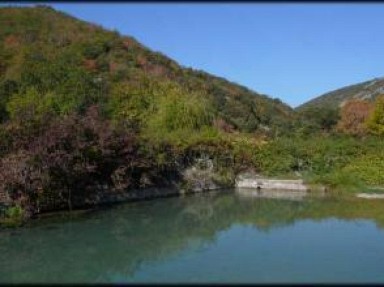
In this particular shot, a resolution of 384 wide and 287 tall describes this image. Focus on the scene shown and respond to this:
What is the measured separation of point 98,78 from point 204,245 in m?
31.6

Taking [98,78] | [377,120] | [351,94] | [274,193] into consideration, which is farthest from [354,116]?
[351,94]

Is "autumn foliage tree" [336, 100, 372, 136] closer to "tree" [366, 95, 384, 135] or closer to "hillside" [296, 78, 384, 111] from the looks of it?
"tree" [366, 95, 384, 135]

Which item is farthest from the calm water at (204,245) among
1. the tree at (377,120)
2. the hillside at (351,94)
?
the hillside at (351,94)

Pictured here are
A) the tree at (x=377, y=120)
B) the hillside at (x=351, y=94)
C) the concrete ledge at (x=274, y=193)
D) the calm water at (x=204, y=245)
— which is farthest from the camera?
the hillside at (x=351, y=94)

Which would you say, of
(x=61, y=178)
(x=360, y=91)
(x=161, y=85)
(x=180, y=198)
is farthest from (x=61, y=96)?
(x=360, y=91)

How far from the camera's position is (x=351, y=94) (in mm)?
96375

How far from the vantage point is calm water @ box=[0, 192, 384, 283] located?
1173cm

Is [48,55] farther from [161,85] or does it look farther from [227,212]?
[227,212]

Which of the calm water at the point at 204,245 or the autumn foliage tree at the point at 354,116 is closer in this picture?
the calm water at the point at 204,245

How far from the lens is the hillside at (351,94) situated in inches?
3285

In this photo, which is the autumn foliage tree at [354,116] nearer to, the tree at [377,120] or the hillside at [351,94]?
the tree at [377,120]

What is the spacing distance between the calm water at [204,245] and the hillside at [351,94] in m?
62.5

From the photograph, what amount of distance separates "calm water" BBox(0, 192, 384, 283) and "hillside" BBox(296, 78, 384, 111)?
6246 cm

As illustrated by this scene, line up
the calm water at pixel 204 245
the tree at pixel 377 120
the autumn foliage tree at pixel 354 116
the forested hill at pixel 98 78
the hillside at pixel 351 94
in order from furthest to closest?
the hillside at pixel 351 94
the autumn foliage tree at pixel 354 116
the tree at pixel 377 120
the forested hill at pixel 98 78
the calm water at pixel 204 245
